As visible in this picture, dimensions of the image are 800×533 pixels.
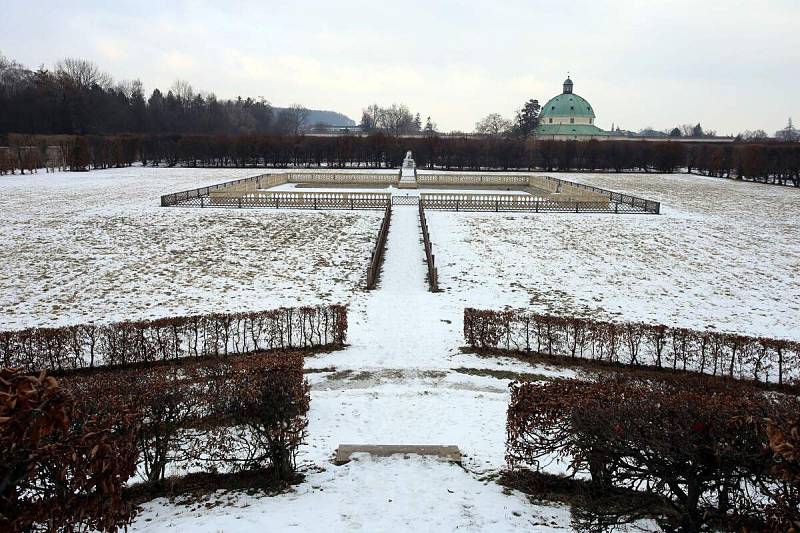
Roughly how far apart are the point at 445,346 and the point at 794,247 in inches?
791

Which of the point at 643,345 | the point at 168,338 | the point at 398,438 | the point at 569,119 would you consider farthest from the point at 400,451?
the point at 569,119

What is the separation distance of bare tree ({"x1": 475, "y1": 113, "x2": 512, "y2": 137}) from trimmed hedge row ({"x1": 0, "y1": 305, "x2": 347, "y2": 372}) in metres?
123

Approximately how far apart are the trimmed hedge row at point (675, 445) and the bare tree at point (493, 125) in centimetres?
12877

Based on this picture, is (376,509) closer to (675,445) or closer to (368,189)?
(675,445)

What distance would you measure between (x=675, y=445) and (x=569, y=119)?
5000 inches

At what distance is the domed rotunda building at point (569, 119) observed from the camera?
4771 inches

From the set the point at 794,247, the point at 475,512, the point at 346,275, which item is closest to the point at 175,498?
the point at 475,512

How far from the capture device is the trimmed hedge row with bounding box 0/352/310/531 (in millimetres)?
3854

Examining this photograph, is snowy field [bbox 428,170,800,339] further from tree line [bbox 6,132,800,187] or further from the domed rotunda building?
the domed rotunda building

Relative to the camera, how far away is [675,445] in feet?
17.9

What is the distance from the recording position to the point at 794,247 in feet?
80.0

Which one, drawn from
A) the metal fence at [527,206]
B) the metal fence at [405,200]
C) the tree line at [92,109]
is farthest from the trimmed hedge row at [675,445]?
the tree line at [92,109]

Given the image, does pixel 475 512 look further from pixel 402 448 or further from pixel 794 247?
pixel 794 247

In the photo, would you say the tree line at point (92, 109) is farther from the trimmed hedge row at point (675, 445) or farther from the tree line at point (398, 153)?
the trimmed hedge row at point (675, 445)
